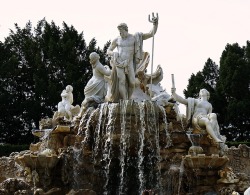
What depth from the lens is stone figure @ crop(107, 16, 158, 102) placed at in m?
14.5

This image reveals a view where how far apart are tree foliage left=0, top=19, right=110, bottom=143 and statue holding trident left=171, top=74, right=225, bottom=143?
49.4 feet

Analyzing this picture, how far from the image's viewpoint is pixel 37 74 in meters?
31.8

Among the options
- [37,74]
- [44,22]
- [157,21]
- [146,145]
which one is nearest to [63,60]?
[37,74]

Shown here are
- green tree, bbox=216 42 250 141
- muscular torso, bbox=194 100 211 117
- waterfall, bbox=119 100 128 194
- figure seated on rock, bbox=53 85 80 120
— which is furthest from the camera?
green tree, bbox=216 42 250 141

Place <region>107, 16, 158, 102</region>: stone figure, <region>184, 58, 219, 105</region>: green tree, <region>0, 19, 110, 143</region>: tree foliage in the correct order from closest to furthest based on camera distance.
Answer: <region>107, 16, 158, 102</region>: stone figure < <region>0, 19, 110, 143</region>: tree foliage < <region>184, 58, 219, 105</region>: green tree

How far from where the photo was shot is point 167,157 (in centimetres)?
1321

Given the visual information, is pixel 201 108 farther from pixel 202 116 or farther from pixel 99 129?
pixel 99 129

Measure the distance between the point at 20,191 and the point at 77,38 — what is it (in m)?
22.4

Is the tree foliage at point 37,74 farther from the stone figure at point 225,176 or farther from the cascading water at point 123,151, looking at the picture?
the stone figure at point 225,176

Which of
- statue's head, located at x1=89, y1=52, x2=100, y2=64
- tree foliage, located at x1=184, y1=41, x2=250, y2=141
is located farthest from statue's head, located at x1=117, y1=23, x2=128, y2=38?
tree foliage, located at x1=184, y1=41, x2=250, y2=141

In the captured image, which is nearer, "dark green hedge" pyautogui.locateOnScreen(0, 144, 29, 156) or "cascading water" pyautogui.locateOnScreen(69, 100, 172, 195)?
"cascading water" pyautogui.locateOnScreen(69, 100, 172, 195)

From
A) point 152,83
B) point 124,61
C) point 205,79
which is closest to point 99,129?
point 124,61

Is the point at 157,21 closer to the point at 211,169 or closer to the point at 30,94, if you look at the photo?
the point at 211,169

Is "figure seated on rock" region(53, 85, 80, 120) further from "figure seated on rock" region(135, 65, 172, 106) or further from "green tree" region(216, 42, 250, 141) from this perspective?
"green tree" region(216, 42, 250, 141)
